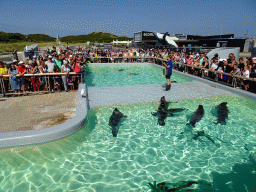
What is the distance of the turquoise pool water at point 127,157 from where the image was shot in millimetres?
3838

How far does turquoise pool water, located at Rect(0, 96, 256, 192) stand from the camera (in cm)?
384

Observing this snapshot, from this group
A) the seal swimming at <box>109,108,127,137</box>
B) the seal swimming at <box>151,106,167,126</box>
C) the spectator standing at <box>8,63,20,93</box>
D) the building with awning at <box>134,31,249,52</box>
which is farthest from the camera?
the building with awning at <box>134,31,249,52</box>

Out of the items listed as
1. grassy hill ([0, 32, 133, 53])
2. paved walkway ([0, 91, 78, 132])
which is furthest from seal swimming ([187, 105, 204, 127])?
grassy hill ([0, 32, 133, 53])

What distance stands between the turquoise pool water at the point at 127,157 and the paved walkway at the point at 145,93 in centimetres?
164

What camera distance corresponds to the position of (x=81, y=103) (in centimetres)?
664

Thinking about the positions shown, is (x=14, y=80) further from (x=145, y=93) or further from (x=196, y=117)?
(x=196, y=117)

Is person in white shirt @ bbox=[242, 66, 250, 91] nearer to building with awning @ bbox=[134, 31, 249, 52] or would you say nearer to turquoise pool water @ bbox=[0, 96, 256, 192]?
turquoise pool water @ bbox=[0, 96, 256, 192]

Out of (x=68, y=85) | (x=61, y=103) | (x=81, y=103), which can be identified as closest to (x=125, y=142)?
(x=81, y=103)

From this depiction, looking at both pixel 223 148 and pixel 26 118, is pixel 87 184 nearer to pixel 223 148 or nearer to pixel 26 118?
pixel 26 118

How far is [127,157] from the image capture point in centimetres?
466

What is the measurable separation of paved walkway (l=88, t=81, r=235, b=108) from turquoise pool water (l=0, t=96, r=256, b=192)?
164 centimetres

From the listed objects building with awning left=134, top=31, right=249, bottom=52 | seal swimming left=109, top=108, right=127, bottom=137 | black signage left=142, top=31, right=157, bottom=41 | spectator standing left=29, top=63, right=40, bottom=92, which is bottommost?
seal swimming left=109, top=108, right=127, bottom=137

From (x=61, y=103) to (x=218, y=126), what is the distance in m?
5.88

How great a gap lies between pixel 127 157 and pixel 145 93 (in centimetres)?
476
